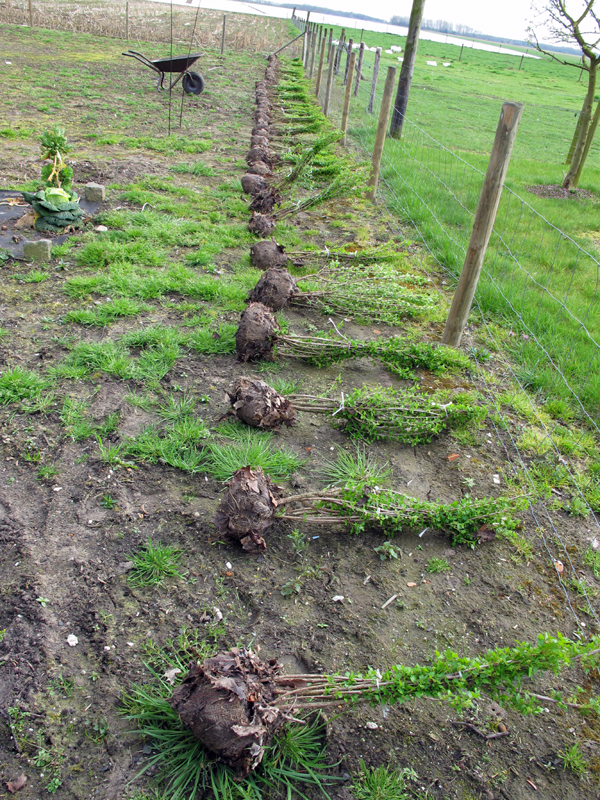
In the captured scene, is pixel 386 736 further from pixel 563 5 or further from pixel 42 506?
pixel 563 5

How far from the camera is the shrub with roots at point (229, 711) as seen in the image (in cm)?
194

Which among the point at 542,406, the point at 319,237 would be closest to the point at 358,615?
the point at 542,406

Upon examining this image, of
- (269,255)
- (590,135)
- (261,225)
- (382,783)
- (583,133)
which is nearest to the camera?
(382,783)

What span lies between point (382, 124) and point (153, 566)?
24.9ft

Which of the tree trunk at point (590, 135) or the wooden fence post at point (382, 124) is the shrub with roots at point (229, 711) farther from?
the tree trunk at point (590, 135)

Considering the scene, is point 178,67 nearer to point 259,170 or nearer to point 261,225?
point 259,170

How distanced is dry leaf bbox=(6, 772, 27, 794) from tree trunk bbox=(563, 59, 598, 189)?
11.0 m

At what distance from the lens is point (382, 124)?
26.3ft

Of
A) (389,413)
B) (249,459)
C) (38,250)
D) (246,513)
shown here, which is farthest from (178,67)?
(246,513)

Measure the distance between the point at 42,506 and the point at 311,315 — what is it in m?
3.18

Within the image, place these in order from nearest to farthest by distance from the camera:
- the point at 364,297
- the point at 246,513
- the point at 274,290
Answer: the point at 246,513 → the point at 274,290 → the point at 364,297

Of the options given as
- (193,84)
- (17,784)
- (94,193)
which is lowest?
(17,784)

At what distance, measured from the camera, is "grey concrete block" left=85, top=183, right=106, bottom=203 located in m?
7.17

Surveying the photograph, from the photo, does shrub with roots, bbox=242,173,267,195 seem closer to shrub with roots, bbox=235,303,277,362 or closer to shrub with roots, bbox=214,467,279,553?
shrub with roots, bbox=235,303,277,362
